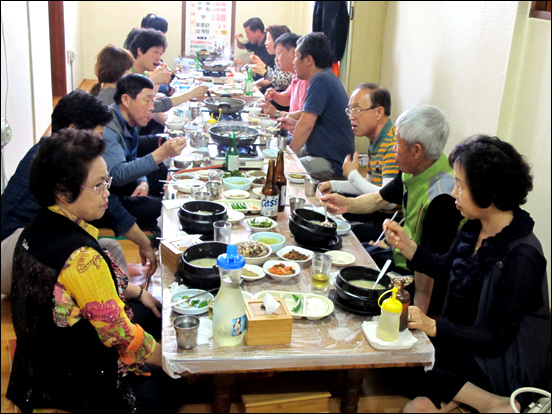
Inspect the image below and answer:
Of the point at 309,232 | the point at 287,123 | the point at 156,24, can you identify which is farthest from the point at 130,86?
the point at 156,24

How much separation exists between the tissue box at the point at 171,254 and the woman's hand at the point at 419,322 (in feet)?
2.58

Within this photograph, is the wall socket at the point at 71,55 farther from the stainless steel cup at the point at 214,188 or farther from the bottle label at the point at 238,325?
the bottle label at the point at 238,325

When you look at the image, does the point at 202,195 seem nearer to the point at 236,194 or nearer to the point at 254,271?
the point at 236,194

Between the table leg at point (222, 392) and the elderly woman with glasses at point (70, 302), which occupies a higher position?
the elderly woman with glasses at point (70, 302)

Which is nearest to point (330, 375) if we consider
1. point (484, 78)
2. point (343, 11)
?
point (484, 78)

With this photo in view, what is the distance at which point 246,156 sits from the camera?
120 inches

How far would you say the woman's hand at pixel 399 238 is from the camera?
6.58 ft

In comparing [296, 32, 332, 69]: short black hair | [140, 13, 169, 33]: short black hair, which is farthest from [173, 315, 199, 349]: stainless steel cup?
[140, 13, 169, 33]: short black hair

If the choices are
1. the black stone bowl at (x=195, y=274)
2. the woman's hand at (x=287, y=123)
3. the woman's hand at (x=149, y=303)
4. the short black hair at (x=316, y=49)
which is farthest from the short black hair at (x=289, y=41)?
the black stone bowl at (x=195, y=274)

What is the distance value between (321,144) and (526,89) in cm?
136

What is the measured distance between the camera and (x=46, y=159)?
5.18 ft

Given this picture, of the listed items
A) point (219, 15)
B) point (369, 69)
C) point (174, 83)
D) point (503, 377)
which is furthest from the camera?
point (219, 15)

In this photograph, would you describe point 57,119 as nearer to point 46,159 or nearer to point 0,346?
point 46,159

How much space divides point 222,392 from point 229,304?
1.16 feet
